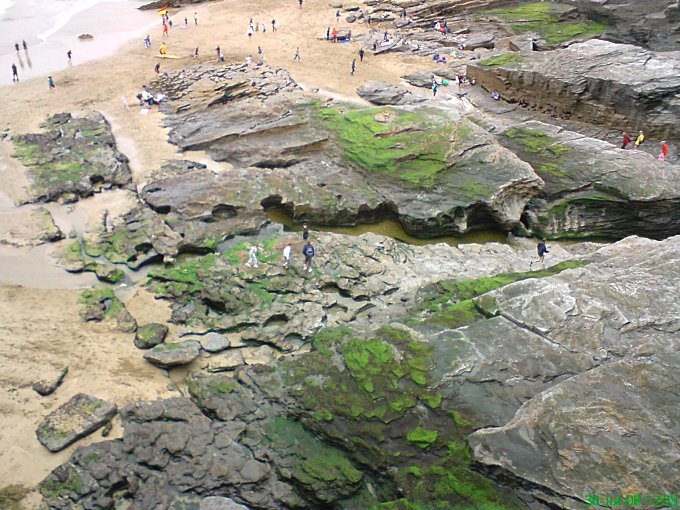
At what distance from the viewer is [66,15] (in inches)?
1571

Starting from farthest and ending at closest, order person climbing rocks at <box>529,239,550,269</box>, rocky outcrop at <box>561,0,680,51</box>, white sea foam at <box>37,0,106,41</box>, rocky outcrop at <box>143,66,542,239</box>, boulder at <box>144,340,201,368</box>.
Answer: white sea foam at <box>37,0,106,41</box> < rocky outcrop at <box>561,0,680,51</box> < rocky outcrop at <box>143,66,542,239</box> < person climbing rocks at <box>529,239,550,269</box> < boulder at <box>144,340,201,368</box>

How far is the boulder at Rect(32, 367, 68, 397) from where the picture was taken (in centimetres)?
1146

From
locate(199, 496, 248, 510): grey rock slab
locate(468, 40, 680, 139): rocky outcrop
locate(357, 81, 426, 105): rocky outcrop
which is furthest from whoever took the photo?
locate(357, 81, 426, 105): rocky outcrop

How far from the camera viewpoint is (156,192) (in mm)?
18438

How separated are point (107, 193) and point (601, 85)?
2123 cm

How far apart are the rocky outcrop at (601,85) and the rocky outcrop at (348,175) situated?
734 centimetres

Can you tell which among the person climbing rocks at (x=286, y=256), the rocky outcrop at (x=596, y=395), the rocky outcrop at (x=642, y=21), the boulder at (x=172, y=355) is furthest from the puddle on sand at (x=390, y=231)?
the rocky outcrop at (x=642, y=21)

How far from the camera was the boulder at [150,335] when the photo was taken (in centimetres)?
1314

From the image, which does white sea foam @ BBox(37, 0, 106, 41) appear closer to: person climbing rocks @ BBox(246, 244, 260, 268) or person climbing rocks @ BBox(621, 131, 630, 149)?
person climbing rocks @ BBox(246, 244, 260, 268)

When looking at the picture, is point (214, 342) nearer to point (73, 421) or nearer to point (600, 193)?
point (73, 421)

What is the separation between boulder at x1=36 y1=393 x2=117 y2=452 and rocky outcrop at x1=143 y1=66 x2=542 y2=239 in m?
6.35

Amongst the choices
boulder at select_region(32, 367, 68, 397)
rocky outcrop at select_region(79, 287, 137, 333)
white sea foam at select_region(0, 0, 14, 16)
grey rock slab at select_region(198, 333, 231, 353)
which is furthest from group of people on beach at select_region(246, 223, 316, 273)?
white sea foam at select_region(0, 0, 14, 16)
